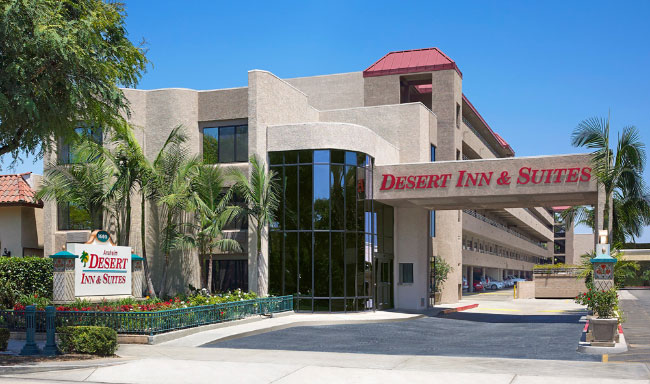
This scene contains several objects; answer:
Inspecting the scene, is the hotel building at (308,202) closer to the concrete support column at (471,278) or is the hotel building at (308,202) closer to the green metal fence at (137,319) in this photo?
the green metal fence at (137,319)

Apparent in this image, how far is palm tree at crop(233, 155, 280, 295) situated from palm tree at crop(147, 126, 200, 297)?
6.91 feet

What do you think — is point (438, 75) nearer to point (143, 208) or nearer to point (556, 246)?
point (143, 208)

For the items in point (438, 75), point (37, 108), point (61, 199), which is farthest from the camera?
point (438, 75)

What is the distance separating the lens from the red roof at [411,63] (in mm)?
43000

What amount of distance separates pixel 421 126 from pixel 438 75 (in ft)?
26.8

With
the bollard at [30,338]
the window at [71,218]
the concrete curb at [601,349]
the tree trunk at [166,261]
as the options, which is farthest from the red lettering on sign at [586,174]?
the bollard at [30,338]

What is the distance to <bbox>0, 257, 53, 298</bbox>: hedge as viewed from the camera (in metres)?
28.5

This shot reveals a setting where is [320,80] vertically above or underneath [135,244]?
above

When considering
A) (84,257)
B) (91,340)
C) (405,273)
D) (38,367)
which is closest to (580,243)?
(405,273)

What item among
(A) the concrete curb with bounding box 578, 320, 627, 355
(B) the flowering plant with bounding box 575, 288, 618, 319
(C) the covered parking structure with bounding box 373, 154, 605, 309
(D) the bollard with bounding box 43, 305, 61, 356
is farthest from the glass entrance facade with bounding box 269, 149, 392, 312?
(D) the bollard with bounding box 43, 305, 61, 356

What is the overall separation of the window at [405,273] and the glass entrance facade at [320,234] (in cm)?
473

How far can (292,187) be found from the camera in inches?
1207

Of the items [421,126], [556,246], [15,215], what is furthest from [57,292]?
[556,246]

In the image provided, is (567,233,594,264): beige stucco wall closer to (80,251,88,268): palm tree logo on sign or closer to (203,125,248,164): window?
(203,125,248,164): window
